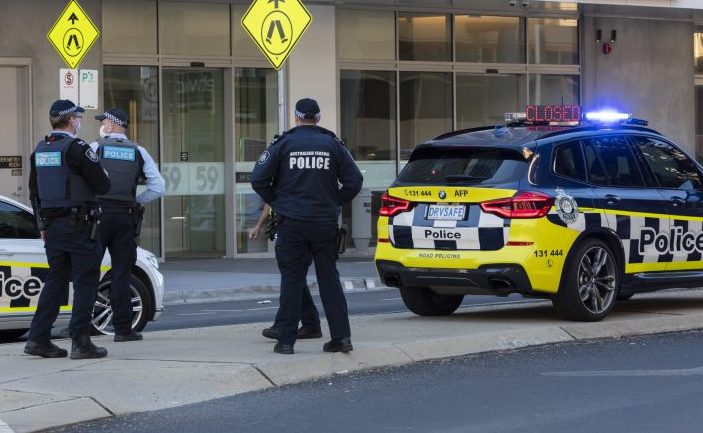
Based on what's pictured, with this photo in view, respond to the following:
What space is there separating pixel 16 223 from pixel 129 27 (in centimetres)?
996

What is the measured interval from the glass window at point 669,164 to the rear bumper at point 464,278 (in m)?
2.05

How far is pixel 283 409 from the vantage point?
8.14m

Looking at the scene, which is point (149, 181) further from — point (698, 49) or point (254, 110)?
point (698, 49)

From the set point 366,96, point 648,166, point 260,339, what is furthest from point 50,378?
point 366,96

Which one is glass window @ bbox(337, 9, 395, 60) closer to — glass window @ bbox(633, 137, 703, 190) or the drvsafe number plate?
glass window @ bbox(633, 137, 703, 190)

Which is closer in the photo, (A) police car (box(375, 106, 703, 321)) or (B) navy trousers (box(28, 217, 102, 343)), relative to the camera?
(B) navy trousers (box(28, 217, 102, 343))

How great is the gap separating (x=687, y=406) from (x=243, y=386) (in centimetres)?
273

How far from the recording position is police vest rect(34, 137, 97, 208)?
937cm

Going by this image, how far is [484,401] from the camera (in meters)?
8.34

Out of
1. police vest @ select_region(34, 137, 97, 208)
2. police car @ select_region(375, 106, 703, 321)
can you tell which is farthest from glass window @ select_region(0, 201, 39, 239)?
police car @ select_region(375, 106, 703, 321)

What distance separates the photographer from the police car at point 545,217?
11.0 metres

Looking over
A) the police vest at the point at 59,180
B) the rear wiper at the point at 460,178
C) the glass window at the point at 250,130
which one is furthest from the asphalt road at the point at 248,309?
the glass window at the point at 250,130

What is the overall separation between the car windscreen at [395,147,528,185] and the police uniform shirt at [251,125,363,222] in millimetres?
1992

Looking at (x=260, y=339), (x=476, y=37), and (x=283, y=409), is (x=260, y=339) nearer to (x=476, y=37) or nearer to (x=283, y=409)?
(x=283, y=409)
